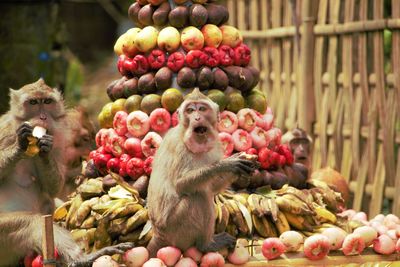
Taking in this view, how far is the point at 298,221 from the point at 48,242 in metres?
1.78

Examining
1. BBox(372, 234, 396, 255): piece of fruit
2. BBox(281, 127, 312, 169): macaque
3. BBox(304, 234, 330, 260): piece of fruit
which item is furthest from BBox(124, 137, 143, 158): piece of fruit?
BBox(281, 127, 312, 169): macaque

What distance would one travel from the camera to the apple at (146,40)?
657 cm

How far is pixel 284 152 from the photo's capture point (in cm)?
689

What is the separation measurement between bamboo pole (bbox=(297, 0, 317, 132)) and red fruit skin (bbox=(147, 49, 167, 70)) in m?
3.57

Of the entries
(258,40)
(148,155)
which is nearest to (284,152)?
(148,155)

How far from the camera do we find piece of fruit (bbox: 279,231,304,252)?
20.2 ft

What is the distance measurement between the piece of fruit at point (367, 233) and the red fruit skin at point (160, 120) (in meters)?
1.38

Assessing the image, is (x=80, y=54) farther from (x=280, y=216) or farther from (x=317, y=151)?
(x=280, y=216)

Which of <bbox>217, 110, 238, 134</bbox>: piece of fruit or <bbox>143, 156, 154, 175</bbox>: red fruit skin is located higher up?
<bbox>217, 110, 238, 134</bbox>: piece of fruit

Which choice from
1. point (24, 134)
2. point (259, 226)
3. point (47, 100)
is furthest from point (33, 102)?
point (259, 226)

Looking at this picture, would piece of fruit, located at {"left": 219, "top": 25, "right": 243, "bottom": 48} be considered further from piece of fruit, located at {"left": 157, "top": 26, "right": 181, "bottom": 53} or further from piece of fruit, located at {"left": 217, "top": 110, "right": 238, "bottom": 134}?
piece of fruit, located at {"left": 217, "top": 110, "right": 238, "bottom": 134}

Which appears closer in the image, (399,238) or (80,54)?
(399,238)

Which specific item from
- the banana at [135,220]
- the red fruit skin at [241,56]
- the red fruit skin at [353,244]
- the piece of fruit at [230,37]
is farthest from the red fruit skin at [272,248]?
the piece of fruit at [230,37]

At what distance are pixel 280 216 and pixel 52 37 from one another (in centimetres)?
573
